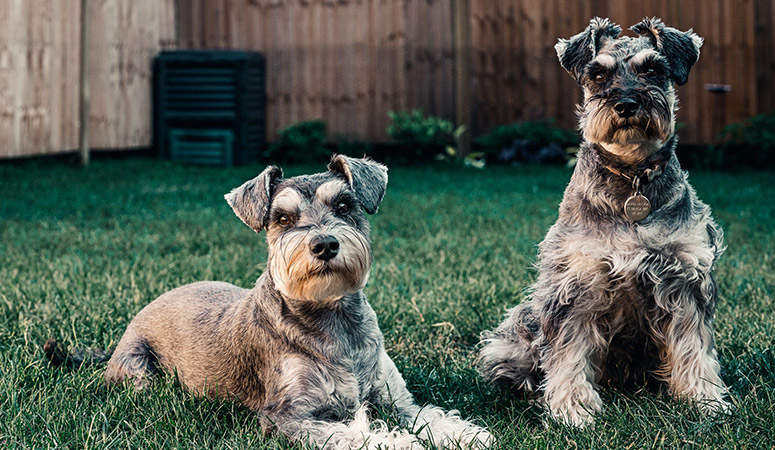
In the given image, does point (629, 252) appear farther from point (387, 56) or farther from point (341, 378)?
point (387, 56)

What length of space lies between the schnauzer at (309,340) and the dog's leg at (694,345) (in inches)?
33.6

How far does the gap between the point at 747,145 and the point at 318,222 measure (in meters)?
10.6

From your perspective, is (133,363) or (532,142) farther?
(532,142)

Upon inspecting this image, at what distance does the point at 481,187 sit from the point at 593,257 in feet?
24.0

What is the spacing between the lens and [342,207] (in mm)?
3305

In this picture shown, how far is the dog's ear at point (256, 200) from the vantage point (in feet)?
10.9

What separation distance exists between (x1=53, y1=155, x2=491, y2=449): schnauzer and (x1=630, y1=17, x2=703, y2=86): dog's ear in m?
1.27

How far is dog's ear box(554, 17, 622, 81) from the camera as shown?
3557mm

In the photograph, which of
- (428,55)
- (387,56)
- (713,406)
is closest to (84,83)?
(387,56)

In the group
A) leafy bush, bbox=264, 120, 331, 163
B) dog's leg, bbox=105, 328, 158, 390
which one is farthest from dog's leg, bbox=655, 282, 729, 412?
leafy bush, bbox=264, 120, 331, 163

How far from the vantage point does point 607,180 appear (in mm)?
3340

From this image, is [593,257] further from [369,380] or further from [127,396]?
[127,396]

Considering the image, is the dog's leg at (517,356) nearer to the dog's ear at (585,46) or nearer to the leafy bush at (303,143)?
the dog's ear at (585,46)

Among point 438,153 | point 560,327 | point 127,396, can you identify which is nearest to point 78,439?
point 127,396
